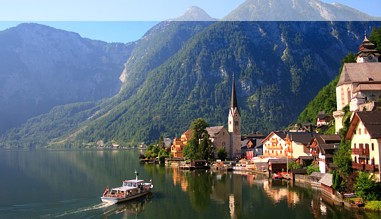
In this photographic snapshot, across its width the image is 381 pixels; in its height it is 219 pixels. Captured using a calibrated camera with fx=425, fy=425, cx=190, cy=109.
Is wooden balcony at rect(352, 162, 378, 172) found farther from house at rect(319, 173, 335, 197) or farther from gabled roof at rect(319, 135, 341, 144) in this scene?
gabled roof at rect(319, 135, 341, 144)

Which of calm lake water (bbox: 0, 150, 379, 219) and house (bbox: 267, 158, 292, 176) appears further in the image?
house (bbox: 267, 158, 292, 176)

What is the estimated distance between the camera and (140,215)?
161ft

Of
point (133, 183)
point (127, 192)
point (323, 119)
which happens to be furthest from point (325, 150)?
point (323, 119)

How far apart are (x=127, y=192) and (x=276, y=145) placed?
5622 centimetres

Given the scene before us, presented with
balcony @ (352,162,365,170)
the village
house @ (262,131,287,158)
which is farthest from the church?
balcony @ (352,162,365,170)

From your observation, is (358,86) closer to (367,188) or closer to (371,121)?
(371,121)

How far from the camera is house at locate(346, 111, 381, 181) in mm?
47000

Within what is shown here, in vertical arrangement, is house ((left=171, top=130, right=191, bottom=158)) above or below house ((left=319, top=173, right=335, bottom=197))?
above

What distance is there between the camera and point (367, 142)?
49.2 m

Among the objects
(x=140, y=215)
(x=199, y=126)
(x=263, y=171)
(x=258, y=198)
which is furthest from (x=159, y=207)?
(x=199, y=126)

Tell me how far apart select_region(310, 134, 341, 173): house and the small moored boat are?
2884cm

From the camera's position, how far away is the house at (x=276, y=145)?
4060 inches

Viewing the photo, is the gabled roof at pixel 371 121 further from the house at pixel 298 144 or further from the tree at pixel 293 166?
the house at pixel 298 144

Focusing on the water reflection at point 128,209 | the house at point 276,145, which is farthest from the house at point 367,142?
the house at point 276,145
